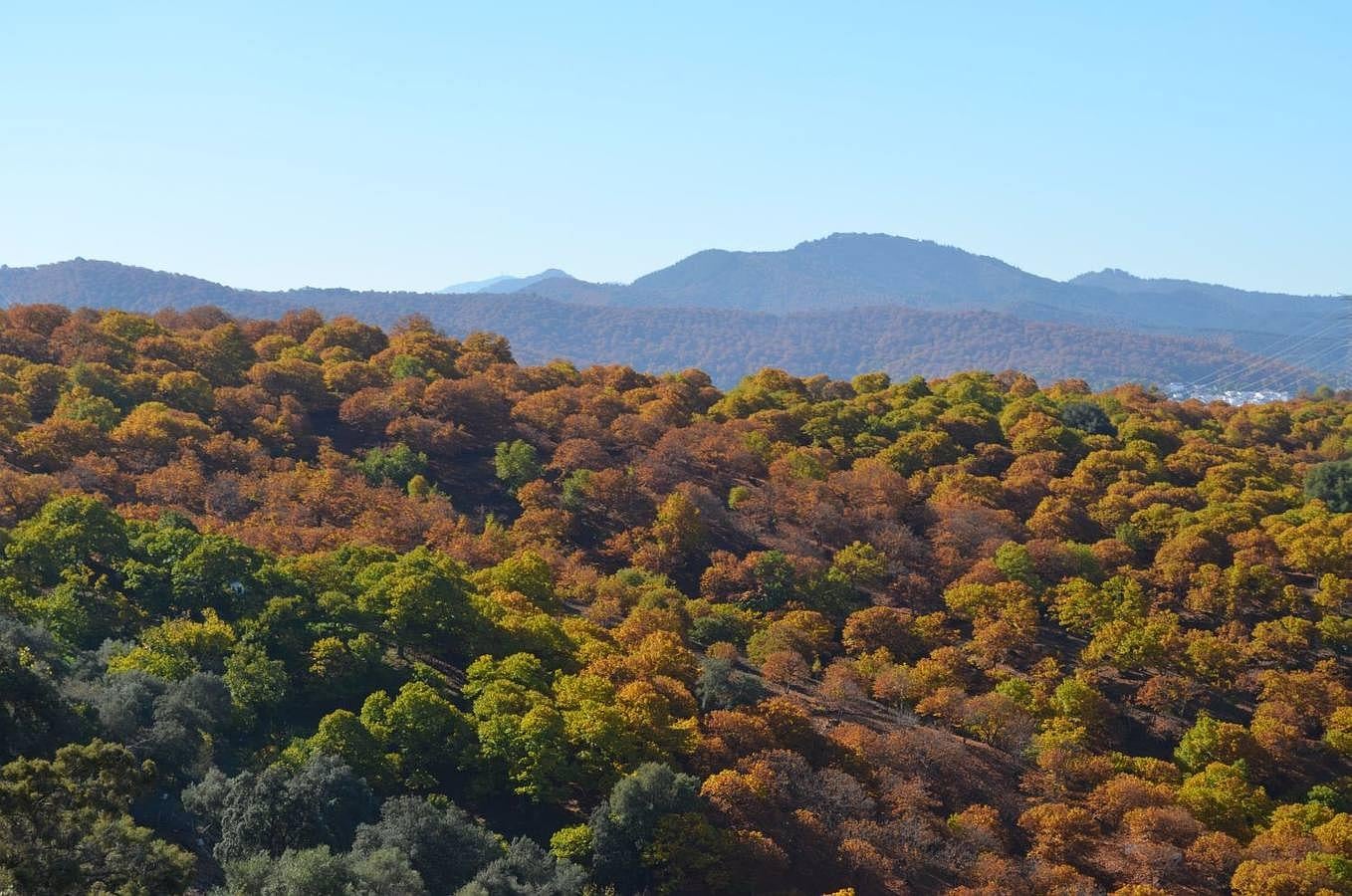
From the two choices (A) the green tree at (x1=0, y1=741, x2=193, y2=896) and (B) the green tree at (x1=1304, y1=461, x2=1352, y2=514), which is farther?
(B) the green tree at (x1=1304, y1=461, x2=1352, y2=514)

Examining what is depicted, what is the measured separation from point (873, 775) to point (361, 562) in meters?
20.9

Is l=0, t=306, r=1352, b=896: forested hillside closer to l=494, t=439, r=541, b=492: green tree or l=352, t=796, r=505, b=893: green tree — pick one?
l=352, t=796, r=505, b=893: green tree

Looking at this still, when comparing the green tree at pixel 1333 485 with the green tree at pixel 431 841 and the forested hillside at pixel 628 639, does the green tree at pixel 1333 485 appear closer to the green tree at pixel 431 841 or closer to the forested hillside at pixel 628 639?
the forested hillside at pixel 628 639

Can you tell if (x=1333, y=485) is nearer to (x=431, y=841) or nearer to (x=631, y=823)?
(x=631, y=823)

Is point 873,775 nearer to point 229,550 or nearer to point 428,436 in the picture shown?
point 229,550

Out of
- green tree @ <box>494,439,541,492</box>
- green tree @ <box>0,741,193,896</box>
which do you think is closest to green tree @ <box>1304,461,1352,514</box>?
green tree @ <box>494,439,541,492</box>

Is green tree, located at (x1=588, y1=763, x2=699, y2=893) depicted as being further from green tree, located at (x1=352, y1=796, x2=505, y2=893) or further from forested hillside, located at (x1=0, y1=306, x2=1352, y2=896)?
green tree, located at (x1=352, y1=796, x2=505, y2=893)

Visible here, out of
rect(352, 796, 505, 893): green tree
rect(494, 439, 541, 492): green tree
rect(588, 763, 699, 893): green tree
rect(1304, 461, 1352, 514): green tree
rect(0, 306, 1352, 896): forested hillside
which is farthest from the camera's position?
rect(494, 439, 541, 492): green tree

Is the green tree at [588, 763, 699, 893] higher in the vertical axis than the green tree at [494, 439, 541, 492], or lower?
lower

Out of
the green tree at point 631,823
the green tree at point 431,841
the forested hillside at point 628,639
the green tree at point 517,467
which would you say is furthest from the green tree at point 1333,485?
the green tree at point 431,841

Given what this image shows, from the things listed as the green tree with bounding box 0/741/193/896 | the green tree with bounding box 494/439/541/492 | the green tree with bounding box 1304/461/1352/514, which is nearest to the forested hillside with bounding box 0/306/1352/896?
the green tree with bounding box 0/741/193/896

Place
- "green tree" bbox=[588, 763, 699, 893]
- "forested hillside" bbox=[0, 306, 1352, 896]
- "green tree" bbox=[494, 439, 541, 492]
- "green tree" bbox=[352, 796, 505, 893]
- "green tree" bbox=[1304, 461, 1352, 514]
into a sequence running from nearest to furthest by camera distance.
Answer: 1. "green tree" bbox=[352, 796, 505, 893]
2. "forested hillside" bbox=[0, 306, 1352, 896]
3. "green tree" bbox=[588, 763, 699, 893]
4. "green tree" bbox=[1304, 461, 1352, 514]
5. "green tree" bbox=[494, 439, 541, 492]

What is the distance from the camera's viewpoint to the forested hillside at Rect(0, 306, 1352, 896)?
1335 inches

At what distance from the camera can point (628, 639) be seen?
49.5m
